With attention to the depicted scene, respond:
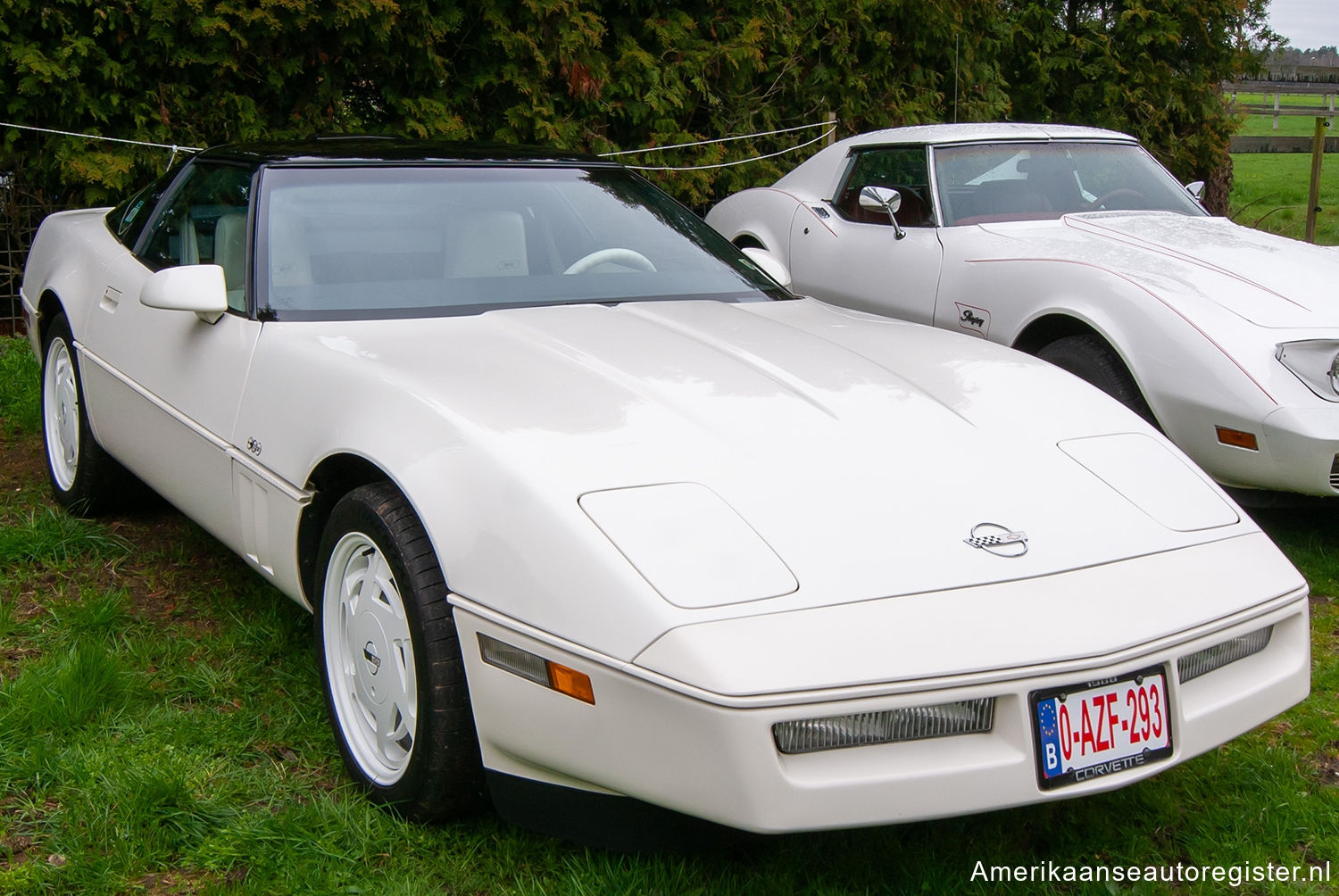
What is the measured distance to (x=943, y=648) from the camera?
184 cm

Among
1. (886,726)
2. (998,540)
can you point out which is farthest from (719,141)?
(886,726)

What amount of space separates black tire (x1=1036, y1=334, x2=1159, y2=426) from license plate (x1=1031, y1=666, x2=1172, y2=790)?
7.15 ft

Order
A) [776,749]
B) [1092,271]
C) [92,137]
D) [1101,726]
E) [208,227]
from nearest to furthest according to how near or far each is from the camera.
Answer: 1. [776,749]
2. [1101,726]
3. [208,227]
4. [1092,271]
5. [92,137]

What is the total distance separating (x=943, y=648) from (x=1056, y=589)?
10.4 inches

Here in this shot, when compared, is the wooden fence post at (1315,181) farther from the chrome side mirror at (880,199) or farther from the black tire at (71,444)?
the black tire at (71,444)

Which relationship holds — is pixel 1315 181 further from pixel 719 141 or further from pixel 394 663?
pixel 394 663

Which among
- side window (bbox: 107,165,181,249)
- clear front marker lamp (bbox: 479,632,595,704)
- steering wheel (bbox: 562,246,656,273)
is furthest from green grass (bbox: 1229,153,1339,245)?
clear front marker lamp (bbox: 479,632,595,704)

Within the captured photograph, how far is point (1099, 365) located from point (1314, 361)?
682 millimetres

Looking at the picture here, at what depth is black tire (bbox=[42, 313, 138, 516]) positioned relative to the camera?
3.95 m

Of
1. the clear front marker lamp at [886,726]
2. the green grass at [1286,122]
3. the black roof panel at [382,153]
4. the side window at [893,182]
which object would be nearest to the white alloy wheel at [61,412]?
the black roof panel at [382,153]

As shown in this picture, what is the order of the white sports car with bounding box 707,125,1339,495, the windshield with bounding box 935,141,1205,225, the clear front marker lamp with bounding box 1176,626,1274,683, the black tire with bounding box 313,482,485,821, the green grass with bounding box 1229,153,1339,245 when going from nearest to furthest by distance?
the clear front marker lamp with bounding box 1176,626,1274,683, the black tire with bounding box 313,482,485,821, the white sports car with bounding box 707,125,1339,495, the windshield with bounding box 935,141,1205,225, the green grass with bounding box 1229,153,1339,245

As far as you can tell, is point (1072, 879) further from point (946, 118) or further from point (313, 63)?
point (946, 118)

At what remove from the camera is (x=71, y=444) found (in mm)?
4133

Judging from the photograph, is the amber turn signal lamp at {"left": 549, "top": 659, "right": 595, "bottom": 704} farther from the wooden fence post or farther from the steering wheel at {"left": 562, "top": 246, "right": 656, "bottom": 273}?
the wooden fence post
